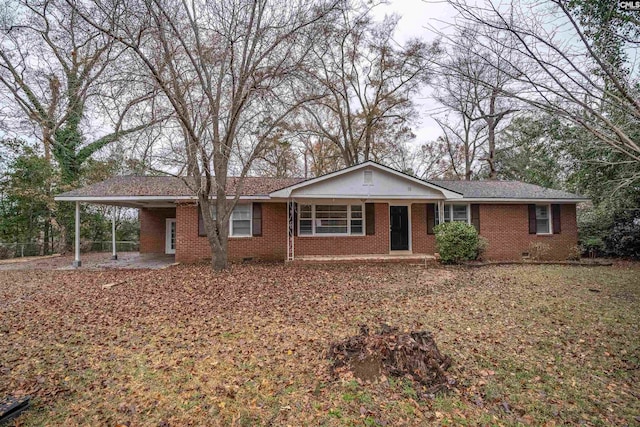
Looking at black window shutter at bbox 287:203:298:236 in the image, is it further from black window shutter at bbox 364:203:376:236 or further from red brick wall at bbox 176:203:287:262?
black window shutter at bbox 364:203:376:236

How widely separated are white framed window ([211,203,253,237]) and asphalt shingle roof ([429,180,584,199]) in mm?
7763

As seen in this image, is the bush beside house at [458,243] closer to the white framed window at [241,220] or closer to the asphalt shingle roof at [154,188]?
the asphalt shingle roof at [154,188]

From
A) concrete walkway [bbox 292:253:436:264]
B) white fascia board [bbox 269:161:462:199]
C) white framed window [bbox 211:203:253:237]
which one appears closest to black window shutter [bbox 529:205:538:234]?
white fascia board [bbox 269:161:462:199]

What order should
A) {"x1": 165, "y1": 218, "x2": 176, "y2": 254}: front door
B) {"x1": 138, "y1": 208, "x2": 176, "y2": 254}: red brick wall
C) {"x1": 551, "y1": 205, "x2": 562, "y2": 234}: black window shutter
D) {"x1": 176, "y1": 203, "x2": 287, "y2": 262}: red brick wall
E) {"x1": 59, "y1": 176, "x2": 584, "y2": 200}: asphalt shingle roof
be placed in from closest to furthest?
{"x1": 59, "y1": 176, "x2": 584, "y2": 200}: asphalt shingle roof
{"x1": 176, "y1": 203, "x2": 287, "y2": 262}: red brick wall
{"x1": 551, "y1": 205, "x2": 562, "y2": 234}: black window shutter
{"x1": 138, "y1": 208, "x2": 176, "y2": 254}: red brick wall
{"x1": 165, "y1": 218, "x2": 176, "y2": 254}: front door

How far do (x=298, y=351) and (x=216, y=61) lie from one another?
844 cm

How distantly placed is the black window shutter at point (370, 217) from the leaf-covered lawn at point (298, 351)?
15.7 ft

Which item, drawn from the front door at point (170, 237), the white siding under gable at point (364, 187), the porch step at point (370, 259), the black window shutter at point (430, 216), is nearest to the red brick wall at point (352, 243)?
the porch step at point (370, 259)

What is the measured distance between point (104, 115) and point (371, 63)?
15.8 metres

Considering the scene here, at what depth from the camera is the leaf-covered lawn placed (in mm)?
3172

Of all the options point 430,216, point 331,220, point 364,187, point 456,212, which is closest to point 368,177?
point 364,187

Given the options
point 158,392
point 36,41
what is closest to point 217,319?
point 158,392

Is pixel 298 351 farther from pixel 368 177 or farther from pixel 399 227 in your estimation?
pixel 399 227

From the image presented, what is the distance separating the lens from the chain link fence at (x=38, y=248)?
48.0 feet

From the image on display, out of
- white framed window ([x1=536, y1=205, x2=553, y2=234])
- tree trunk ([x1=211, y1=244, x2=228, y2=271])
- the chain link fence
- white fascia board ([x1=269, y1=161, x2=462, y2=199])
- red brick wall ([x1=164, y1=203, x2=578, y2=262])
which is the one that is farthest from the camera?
the chain link fence
